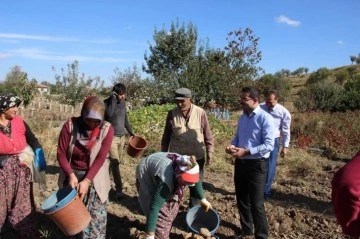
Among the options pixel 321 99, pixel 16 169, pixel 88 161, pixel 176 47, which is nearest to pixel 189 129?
pixel 88 161

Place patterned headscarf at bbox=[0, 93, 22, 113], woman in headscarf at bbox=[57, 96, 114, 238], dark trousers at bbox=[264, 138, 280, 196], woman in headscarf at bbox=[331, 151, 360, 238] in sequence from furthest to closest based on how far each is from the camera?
dark trousers at bbox=[264, 138, 280, 196]
patterned headscarf at bbox=[0, 93, 22, 113]
woman in headscarf at bbox=[57, 96, 114, 238]
woman in headscarf at bbox=[331, 151, 360, 238]

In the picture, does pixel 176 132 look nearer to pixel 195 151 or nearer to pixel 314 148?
pixel 195 151

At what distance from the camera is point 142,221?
179 inches

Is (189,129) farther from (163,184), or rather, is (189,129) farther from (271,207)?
(271,207)

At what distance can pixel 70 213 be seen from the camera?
297 centimetres

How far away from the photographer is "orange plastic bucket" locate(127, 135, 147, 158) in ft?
17.4

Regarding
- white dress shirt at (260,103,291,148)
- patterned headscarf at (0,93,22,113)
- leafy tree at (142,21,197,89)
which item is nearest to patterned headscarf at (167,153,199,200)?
patterned headscarf at (0,93,22,113)

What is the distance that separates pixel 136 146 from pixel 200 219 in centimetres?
186

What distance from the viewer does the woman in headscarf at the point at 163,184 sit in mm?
3055

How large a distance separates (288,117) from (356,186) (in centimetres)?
413

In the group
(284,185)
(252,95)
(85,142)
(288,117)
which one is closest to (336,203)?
(85,142)

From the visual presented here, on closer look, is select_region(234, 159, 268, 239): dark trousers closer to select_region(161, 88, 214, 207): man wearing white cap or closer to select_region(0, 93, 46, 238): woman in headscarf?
select_region(161, 88, 214, 207): man wearing white cap

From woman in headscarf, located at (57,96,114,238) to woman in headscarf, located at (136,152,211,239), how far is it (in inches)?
14.4

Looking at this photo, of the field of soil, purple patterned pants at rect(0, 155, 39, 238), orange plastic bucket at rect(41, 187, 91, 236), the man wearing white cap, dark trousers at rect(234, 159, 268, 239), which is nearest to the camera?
orange plastic bucket at rect(41, 187, 91, 236)
